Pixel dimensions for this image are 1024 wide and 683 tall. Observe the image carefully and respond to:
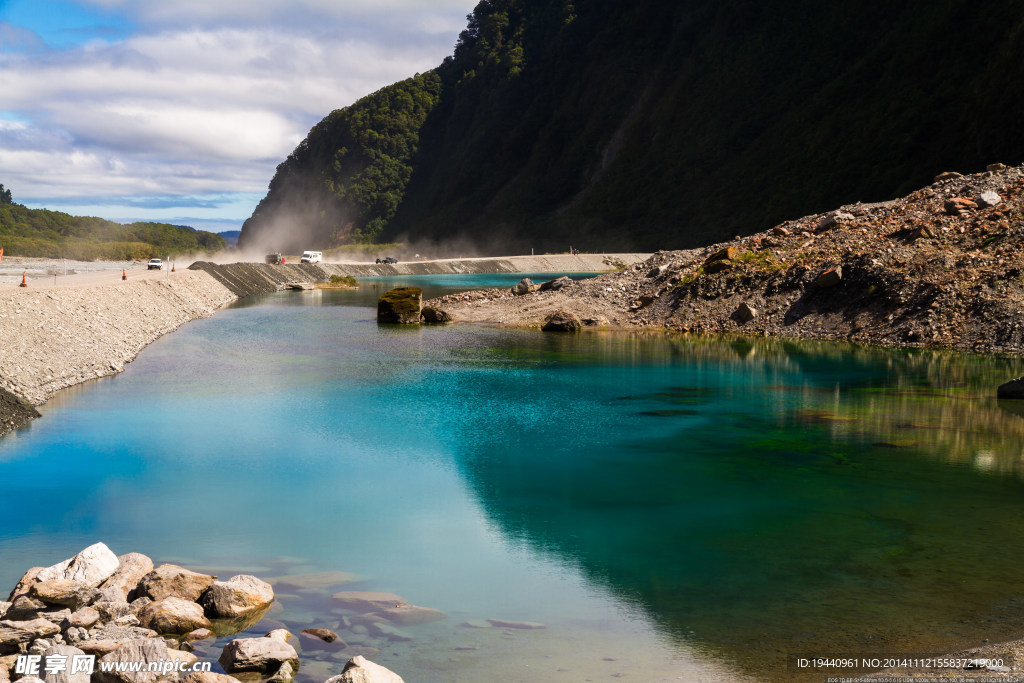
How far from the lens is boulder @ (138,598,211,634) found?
10398 millimetres

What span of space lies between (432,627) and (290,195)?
196282mm

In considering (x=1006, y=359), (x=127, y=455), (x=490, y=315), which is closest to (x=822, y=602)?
(x=127, y=455)

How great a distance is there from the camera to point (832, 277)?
40.2 meters

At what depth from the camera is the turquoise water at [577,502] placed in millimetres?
10773

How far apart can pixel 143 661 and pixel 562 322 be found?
3674 cm

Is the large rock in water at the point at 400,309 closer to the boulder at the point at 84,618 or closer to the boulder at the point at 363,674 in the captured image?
the boulder at the point at 84,618

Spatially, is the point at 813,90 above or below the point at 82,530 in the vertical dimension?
above

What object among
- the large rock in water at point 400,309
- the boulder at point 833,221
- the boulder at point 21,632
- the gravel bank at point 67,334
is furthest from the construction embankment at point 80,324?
the boulder at point 833,221

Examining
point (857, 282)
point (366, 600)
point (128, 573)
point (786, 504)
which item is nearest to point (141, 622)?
point (128, 573)

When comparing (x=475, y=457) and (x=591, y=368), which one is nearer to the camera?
(x=475, y=457)

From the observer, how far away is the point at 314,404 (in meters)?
25.6

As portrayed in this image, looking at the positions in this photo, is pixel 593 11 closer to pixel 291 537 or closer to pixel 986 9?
pixel 986 9

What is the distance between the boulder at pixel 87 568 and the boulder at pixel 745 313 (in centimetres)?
3452

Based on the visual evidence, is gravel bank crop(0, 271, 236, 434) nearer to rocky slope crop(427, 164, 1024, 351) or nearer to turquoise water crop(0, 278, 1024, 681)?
turquoise water crop(0, 278, 1024, 681)
